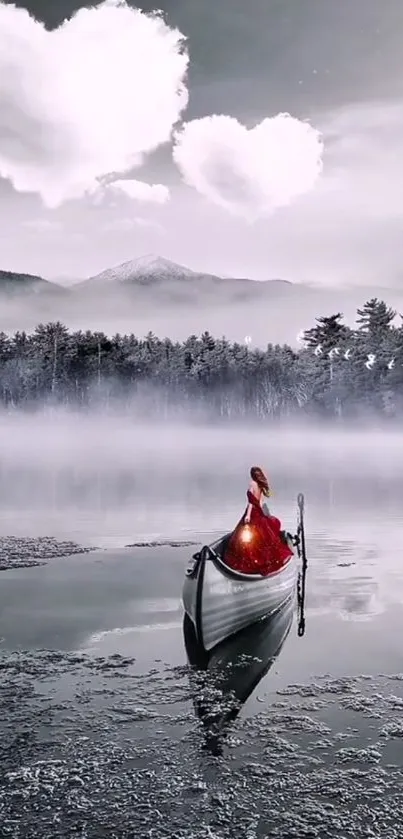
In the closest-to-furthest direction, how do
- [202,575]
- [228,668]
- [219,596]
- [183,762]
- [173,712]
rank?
[183,762]
[173,712]
[228,668]
[202,575]
[219,596]

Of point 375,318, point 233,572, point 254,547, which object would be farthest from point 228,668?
point 375,318

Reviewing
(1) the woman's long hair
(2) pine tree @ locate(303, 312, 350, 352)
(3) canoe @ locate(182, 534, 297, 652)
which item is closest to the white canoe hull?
(3) canoe @ locate(182, 534, 297, 652)

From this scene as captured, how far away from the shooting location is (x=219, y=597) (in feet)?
50.0

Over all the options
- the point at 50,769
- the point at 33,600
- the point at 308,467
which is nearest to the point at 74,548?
the point at 33,600

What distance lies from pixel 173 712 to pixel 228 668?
8.80 ft

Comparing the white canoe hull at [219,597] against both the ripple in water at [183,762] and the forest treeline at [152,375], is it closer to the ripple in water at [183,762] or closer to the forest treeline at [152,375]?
the ripple in water at [183,762]

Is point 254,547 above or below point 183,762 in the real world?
above

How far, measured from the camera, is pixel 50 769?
973 cm

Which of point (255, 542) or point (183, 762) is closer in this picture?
point (183, 762)

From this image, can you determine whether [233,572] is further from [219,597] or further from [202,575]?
[202,575]

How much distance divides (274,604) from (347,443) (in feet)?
323

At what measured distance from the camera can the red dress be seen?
17.3 meters

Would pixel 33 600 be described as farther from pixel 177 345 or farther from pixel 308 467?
pixel 177 345

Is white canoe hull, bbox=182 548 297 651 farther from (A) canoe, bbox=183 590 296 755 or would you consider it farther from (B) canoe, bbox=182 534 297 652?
(A) canoe, bbox=183 590 296 755
